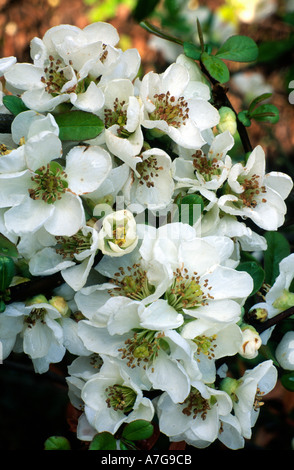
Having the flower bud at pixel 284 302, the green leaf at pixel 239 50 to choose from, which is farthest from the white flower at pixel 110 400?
the green leaf at pixel 239 50

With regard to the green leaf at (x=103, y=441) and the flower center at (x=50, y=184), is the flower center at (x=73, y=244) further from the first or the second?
the green leaf at (x=103, y=441)

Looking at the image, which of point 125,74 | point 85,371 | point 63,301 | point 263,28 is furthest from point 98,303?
point 263,28

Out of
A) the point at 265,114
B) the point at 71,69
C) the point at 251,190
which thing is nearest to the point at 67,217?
the point at 71,69

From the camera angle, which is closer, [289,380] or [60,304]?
[60,304]

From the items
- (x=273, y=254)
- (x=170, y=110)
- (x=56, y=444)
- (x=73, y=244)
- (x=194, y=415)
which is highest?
(x=170, y=110)

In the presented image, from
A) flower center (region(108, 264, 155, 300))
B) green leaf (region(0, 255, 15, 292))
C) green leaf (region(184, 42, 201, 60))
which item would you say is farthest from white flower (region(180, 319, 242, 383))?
green leaf (region(184, 42, 201, 60))

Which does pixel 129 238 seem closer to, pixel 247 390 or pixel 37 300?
pixel 37 300

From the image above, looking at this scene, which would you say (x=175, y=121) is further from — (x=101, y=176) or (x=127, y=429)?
(x=127, y=429)
